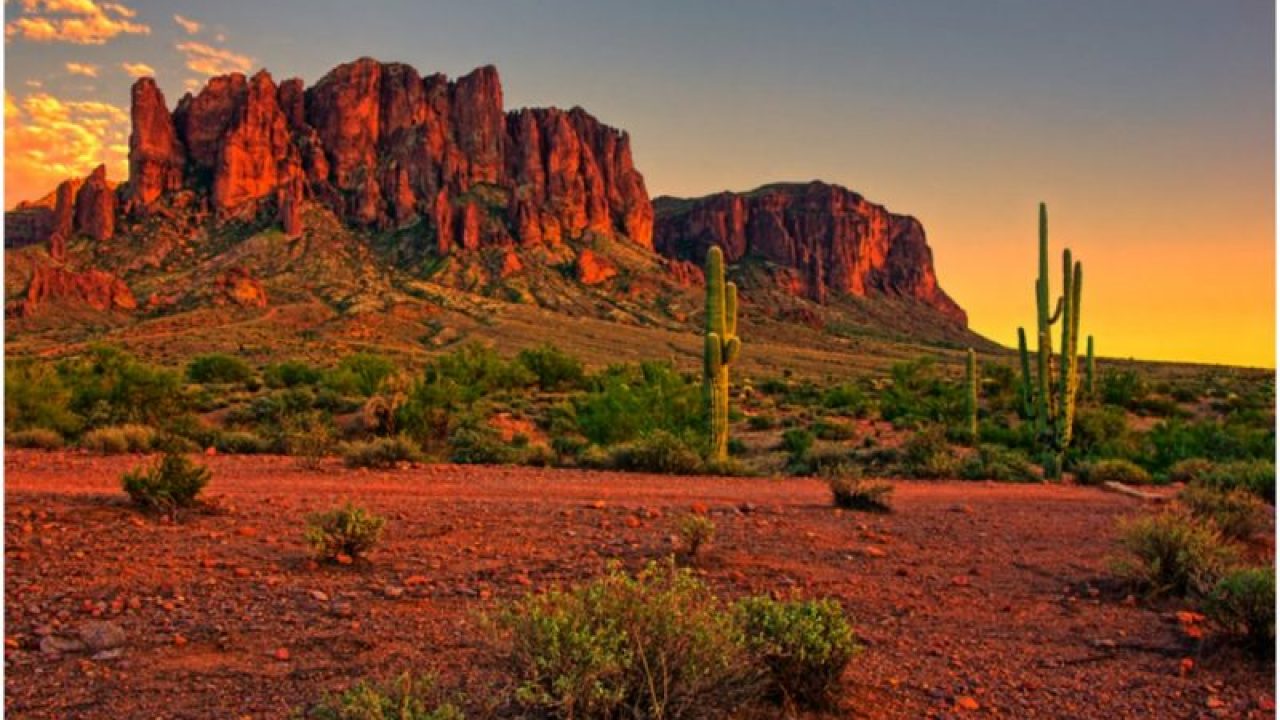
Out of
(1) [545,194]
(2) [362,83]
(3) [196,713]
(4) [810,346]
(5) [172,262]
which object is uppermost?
(2) [362,83]

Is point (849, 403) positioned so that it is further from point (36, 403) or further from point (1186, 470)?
Result: point (36, 403)

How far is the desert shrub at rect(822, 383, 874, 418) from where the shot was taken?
3409 cm

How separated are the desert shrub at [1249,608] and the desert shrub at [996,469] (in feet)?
35.1

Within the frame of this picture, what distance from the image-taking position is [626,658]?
12.3 ft

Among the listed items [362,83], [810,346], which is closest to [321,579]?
[810,346]

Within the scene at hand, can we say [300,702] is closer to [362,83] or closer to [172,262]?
[172,262]

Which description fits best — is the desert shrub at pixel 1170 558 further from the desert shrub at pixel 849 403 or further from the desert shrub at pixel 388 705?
the desert shrub at pixel 849 403

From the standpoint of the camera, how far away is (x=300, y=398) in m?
26.0

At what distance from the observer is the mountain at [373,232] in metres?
86.8

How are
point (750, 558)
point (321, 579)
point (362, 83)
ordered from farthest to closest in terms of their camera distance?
1. point (362, 83)
2. point (750, 558)
3. point (321, 579)

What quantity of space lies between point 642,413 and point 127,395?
13.1m

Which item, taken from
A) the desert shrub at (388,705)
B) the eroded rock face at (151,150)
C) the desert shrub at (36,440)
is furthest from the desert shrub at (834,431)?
the eroded rock face at (151,150)

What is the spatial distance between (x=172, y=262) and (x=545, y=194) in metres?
59.9

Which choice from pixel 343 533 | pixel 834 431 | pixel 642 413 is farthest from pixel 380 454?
pixel 834 431
